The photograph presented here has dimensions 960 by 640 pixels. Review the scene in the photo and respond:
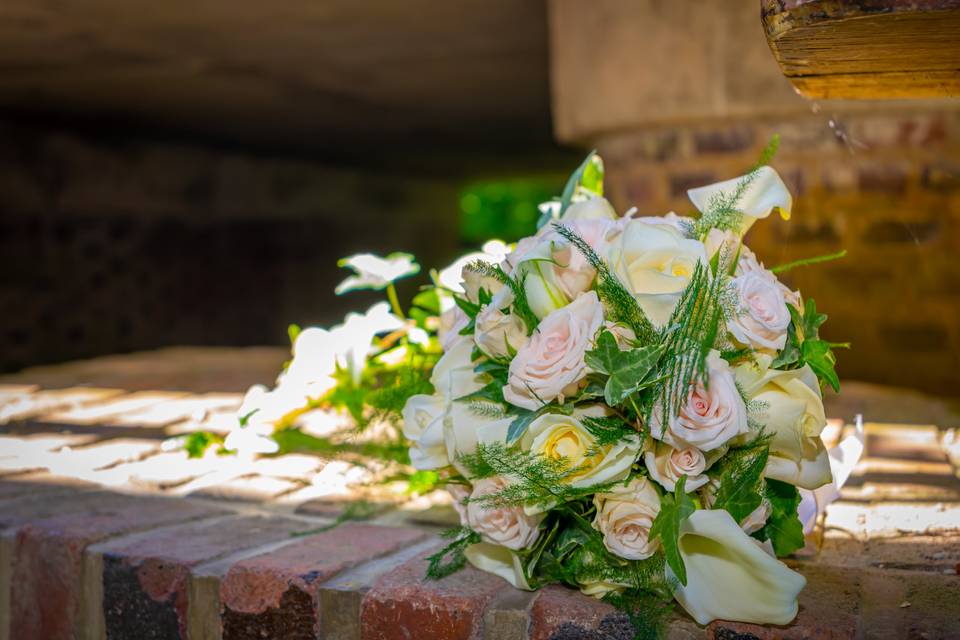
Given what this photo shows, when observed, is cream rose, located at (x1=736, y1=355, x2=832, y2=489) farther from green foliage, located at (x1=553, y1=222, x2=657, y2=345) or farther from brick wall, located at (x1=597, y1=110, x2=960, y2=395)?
brick wall, located at (x1=597, y1=110, x2=960, y2=395)

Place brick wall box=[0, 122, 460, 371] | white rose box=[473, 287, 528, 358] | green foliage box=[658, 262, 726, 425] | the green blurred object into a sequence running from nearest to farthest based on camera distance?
green foliage box=[658, 262, 726, 425], white rose box=[473, 287, 528, 358], brick wall box=[0, 122, 460, 371], the green blurred object

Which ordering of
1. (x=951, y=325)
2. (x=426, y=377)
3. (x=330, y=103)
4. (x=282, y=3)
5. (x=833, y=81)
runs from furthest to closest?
(x=330, y=103) → (x=282, y=3) → (x=951, y=325) → (x=426, y=377) → (x=833, y=81)

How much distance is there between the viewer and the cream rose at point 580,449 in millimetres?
966

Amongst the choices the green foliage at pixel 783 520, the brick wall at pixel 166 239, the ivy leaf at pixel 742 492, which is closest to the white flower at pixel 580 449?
the ivy leaf at pixel 742 492

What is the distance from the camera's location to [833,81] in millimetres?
1143

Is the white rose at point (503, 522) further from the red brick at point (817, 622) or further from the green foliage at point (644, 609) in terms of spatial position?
the red brick at point (817, 622)

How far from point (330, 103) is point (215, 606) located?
4171 mm

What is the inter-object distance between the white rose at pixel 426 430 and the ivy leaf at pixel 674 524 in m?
0.27

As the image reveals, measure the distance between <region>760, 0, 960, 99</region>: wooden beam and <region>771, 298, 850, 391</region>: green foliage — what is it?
272mm

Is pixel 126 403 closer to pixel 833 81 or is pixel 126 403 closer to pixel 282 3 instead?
pixel 282 3

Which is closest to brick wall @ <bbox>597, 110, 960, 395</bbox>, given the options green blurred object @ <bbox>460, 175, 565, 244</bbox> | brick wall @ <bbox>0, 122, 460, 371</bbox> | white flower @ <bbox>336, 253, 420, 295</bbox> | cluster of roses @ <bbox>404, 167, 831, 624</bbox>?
white flower @ <bbox>336, 253, 420, 295</bbox>

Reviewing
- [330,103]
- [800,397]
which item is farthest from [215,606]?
[330,103]

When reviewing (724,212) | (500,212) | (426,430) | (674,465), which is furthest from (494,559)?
(500,212)

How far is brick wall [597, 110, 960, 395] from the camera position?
273cm
